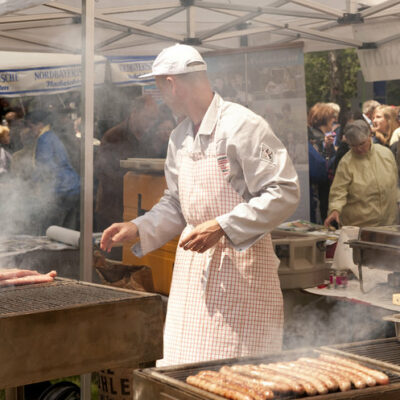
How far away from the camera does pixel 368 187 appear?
18.5 feet

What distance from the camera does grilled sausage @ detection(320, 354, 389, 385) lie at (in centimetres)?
191

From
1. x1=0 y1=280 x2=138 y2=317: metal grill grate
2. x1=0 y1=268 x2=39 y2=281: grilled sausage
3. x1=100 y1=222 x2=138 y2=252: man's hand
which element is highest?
x1=100 y1=222 x2=138 y2=252: man's hand

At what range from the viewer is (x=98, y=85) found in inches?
198

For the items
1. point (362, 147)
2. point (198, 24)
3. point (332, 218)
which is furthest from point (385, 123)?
point (198, 24)

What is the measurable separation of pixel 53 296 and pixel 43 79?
271 cm

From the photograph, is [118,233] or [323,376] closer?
[323,376]

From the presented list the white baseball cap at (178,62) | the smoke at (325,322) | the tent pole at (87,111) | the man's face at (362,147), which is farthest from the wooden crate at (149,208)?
the white baseball cap at (178,62)

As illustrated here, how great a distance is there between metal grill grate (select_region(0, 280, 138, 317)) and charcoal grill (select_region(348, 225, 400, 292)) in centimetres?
151

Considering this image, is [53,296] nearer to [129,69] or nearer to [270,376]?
[270,376]

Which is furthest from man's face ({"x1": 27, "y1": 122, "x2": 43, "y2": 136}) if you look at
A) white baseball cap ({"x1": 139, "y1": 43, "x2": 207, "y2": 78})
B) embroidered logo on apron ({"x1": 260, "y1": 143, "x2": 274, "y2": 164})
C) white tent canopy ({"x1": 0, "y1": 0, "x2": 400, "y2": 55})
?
embroidered logo on apron ({"x1": 260, "y1": 143, "x2": 274, "y2": 164})

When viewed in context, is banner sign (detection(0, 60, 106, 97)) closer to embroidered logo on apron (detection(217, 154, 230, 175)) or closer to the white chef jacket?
the white chef jacket

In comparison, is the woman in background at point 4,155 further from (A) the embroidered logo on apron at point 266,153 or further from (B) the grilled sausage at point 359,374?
(B) the grilled sausage at point 359,374

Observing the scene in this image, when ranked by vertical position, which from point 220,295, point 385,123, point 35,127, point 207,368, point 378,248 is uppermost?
point 385,123

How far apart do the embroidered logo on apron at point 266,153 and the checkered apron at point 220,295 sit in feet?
0.70
